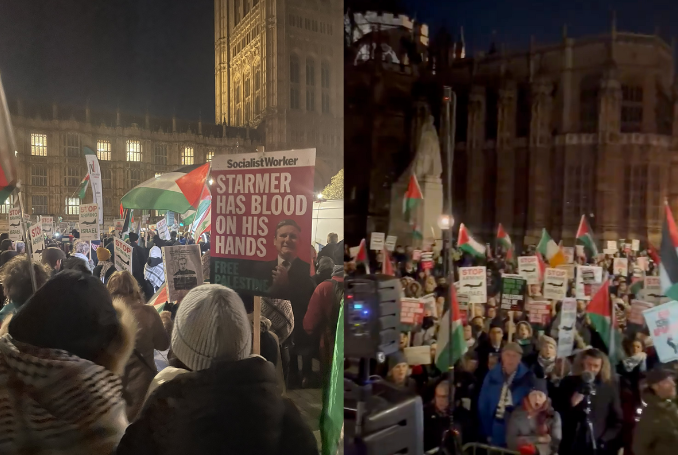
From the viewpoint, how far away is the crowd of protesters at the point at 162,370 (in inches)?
71.1

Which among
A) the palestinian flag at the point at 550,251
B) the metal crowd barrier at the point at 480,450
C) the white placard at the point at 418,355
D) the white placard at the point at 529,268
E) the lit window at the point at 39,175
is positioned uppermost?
the lit window at the point at 39,175

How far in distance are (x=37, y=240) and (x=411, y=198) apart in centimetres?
239

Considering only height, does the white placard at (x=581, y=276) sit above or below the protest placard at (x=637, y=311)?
above

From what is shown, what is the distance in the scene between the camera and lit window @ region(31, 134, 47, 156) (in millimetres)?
2070

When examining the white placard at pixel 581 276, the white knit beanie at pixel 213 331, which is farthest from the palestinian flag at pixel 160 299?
the white placard at pixel 581 276

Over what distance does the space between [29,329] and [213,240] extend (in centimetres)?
91

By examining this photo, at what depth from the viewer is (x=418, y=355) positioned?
344 cm

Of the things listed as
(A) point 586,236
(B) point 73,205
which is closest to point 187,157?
(B) point 73,205

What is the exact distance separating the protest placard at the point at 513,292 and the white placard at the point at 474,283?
0.16m

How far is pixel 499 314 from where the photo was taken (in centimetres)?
353

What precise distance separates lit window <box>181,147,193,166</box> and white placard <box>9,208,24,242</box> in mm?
901

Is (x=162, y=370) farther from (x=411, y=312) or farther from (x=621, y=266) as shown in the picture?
(x=621, y=266)

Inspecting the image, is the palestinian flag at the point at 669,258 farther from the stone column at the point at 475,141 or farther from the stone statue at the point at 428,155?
the stone statue at the point at 428,155

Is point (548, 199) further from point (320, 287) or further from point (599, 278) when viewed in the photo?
point (320, 287)
